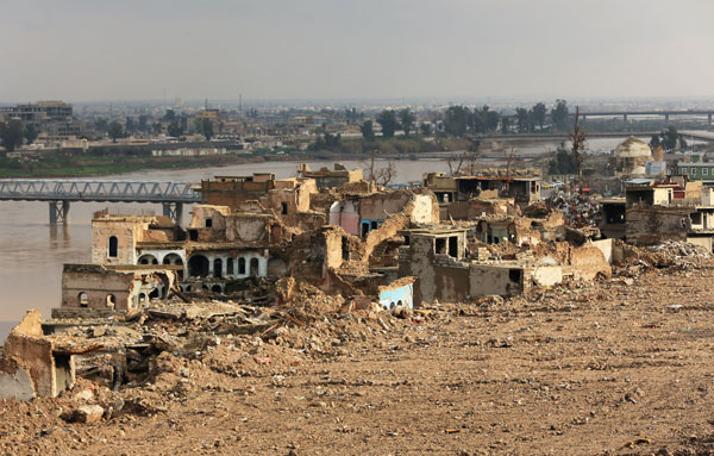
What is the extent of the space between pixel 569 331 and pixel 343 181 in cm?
1592

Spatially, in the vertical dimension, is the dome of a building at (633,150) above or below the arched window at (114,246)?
above

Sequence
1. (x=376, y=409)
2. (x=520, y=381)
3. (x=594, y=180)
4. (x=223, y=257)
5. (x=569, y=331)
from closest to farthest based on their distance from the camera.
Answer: (x=376, y=409) → (x=520, y=381) → (x=569, y=331) → (x=223, y=257) → (x=594, y=180)

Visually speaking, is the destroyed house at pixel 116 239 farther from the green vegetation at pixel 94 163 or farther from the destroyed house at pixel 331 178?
the green vegetation at pixel 94 163

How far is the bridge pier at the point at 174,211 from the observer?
37312 mm

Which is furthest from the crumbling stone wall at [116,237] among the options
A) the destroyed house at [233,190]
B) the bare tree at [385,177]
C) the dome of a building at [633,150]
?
the dome of a building at [633,150]

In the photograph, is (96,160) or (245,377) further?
(96,160)

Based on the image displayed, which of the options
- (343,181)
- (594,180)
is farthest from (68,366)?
(594,180)

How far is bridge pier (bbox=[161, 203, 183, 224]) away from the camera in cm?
3731

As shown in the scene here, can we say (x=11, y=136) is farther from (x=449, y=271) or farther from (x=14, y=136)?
(x=449, y=271)

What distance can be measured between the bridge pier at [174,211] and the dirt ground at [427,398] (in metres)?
25.1

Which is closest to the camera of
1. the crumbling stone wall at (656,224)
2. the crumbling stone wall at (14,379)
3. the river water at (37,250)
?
the crumbling stone wall at (14,379)

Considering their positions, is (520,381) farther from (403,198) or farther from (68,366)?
(403,198)

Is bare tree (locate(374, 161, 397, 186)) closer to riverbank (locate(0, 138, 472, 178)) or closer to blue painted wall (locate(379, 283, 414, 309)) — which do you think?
blue painted wall (locate(379, 283, 414, 309))

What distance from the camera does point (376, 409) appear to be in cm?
969
